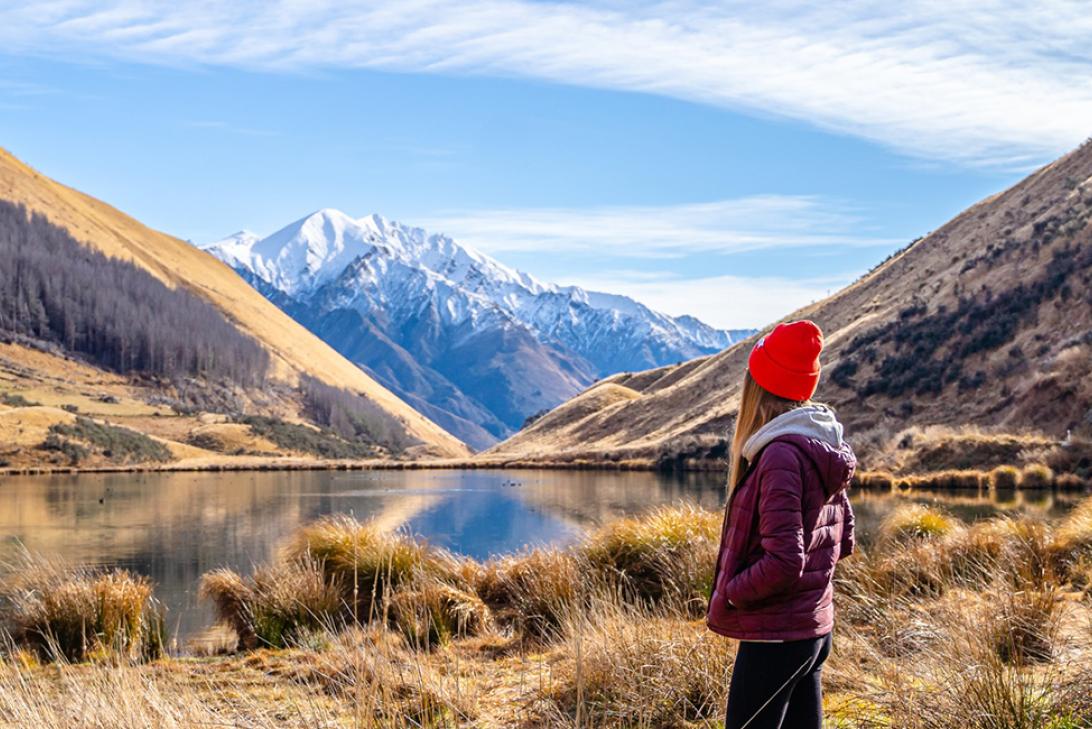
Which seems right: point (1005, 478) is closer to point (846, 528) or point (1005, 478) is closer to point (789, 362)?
point (846, 528)

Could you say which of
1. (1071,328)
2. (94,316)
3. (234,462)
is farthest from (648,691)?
(94,316)

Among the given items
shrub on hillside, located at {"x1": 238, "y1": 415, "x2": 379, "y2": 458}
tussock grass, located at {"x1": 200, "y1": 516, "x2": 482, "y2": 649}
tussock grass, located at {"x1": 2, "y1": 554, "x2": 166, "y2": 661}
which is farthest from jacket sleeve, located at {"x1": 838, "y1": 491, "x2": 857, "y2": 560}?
shrub on hillside, located at {"x1": 238, "y1": 415, "x2": 379, "y2": 458}

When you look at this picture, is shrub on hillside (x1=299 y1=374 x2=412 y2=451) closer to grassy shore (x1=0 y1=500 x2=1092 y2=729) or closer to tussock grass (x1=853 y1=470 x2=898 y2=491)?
tussock grass (x1=853 y1=470 x2=898 y2=491)

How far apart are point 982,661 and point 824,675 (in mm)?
1455

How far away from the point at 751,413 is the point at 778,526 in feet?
1.81

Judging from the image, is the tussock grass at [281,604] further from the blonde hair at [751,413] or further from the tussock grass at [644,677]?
the blonde hair at [751,413]

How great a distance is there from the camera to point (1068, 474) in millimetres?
31859

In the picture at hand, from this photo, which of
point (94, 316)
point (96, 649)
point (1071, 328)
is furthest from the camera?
point (94, 316)

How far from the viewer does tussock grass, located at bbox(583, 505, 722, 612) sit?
357 inches

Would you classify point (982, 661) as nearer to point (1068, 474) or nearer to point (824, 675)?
point (824, 675)

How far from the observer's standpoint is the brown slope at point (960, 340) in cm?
4412

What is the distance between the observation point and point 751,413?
13.0 feet

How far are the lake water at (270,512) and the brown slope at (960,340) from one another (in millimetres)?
11358

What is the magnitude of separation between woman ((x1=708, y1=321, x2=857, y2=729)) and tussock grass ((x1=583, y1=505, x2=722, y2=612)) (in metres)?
4.84
